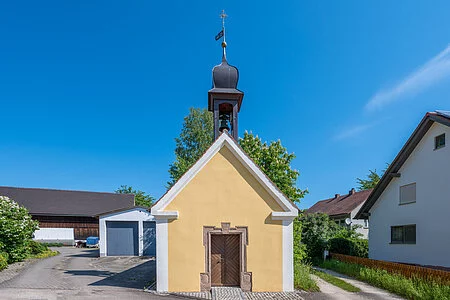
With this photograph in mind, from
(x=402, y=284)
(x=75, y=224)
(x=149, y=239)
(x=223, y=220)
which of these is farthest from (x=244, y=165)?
(x=75, y=224)

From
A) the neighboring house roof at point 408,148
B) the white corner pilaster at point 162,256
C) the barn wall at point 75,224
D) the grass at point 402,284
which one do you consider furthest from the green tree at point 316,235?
the barn wall at point 75,224

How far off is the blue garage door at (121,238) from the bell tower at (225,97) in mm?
13676

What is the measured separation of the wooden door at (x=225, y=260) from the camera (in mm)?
12430

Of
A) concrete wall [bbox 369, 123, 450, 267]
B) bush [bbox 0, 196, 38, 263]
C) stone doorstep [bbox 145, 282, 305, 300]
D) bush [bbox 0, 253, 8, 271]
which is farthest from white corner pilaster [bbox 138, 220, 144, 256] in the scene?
concrete wall [bbox 369, 123, 450, 267]

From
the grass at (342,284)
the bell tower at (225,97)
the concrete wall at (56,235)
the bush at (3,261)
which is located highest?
the bell tower at (225,97)

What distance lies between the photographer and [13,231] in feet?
62.0

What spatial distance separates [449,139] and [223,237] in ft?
37.0

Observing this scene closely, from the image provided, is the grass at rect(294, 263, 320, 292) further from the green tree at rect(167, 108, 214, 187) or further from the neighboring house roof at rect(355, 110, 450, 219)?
the green tree at rect(167, 108, 214, 187)

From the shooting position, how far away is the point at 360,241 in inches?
922

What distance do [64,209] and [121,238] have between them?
18.2 m

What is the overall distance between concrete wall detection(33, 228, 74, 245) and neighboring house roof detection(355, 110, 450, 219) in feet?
103

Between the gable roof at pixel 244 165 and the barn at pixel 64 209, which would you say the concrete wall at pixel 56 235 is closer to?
the barn at pixel 64 209

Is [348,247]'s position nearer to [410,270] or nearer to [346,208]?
[410,270]

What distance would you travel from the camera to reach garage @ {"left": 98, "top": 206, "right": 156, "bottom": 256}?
79.8 feet
